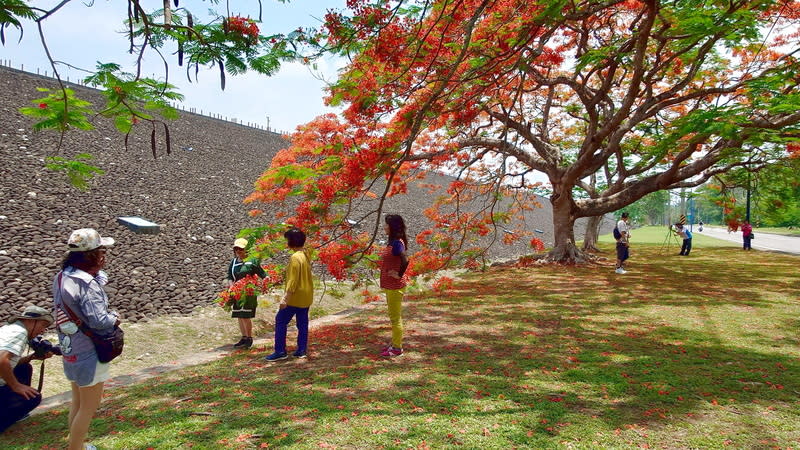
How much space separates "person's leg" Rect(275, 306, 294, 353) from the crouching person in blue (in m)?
1.81

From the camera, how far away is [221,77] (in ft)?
11.7

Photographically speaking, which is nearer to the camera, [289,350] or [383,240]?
[289,350]

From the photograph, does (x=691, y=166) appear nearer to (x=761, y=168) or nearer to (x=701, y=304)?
(x=761, y=168)

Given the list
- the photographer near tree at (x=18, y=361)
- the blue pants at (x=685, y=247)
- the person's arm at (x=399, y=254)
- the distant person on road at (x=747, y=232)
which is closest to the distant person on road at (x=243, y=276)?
the person's arm at (x=399, y=254)

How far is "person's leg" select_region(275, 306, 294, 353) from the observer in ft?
14.3

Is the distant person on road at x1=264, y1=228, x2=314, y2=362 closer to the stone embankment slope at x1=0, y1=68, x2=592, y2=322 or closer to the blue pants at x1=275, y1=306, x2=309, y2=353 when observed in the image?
the blue pants at x1=275, y1=306, x2=309, y2=353

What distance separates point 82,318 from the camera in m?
2.42

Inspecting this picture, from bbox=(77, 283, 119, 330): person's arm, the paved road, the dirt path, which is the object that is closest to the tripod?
the paved road

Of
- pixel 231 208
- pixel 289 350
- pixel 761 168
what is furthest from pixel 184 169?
pixel 761 168

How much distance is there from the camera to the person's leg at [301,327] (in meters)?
4.39

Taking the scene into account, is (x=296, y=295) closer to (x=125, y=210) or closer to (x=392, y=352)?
(x=392, y=352)

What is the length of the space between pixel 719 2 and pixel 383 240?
10.6 metres

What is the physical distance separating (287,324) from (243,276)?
0.98 metres

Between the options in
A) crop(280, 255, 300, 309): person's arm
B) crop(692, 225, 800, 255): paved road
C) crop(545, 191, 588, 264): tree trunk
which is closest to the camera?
crop(280, 255, 300, 309): person's arm
